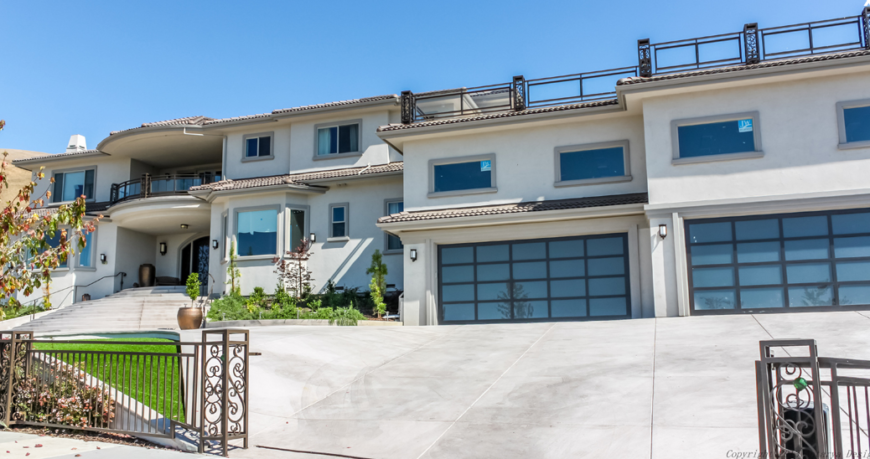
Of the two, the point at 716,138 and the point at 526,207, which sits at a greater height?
the point at 716,138

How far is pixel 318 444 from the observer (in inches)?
316

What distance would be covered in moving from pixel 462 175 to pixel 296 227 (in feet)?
21.0

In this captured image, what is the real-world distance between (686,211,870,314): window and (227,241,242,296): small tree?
13642 millimetres

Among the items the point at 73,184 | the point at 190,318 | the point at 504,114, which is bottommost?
the point at 190,318

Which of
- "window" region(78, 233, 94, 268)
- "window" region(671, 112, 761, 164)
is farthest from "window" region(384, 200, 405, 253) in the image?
"window" region(78, 233, 94, 268)

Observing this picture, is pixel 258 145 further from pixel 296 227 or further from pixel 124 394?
pixel 124 394

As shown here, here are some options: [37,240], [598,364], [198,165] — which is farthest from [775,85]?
[198,165]

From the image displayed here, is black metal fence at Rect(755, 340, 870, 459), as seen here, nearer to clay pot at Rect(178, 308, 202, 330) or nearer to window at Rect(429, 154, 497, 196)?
window at Rect(429, 154, 497, 196)

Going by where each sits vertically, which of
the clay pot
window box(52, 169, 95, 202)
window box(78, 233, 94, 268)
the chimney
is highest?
the chimney

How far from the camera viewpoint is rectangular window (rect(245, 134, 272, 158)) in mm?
25672

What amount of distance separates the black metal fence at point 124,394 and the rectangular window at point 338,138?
15529 mm

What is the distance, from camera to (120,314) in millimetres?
22328

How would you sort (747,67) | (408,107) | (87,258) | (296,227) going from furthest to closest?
(87,258)
(296,227)
(408,107)
(747,67)

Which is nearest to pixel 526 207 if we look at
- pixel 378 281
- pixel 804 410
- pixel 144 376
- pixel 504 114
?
pixel 504 114
